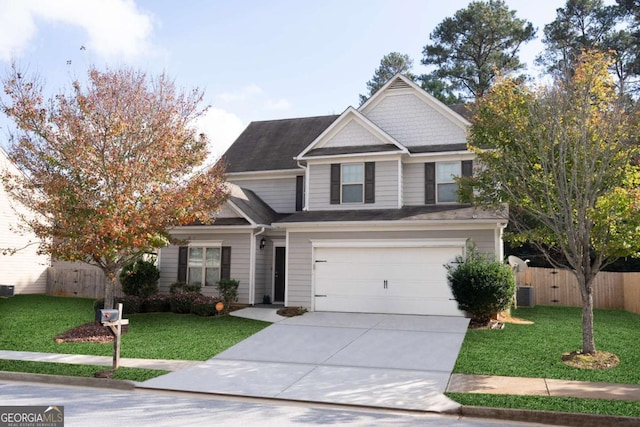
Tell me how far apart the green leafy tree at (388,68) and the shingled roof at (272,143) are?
64.8 ft

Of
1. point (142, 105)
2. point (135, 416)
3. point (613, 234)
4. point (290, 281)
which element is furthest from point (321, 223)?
point (135, 416)

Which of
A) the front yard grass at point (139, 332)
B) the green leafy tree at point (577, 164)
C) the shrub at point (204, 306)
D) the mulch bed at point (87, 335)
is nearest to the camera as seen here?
the green leafy tree at point (577, 164)

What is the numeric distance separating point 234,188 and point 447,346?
452 inches

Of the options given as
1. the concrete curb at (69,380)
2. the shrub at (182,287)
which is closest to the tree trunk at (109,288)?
the shrub at (182,287)

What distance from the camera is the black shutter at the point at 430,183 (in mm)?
18984

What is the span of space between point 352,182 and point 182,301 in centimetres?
729

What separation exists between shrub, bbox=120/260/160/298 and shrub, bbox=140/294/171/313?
86cm

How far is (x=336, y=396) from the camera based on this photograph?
29.4ft

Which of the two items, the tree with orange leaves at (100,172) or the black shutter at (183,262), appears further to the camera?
the black shutter at (183,262)

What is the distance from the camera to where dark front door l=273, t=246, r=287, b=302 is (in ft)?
66.4

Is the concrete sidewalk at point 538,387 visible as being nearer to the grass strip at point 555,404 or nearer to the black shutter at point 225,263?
the grass strip at point 555,404

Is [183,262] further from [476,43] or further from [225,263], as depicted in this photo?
[476,43]

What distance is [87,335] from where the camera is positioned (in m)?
14.6

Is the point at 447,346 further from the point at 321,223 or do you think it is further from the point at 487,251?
the point at 321,223
